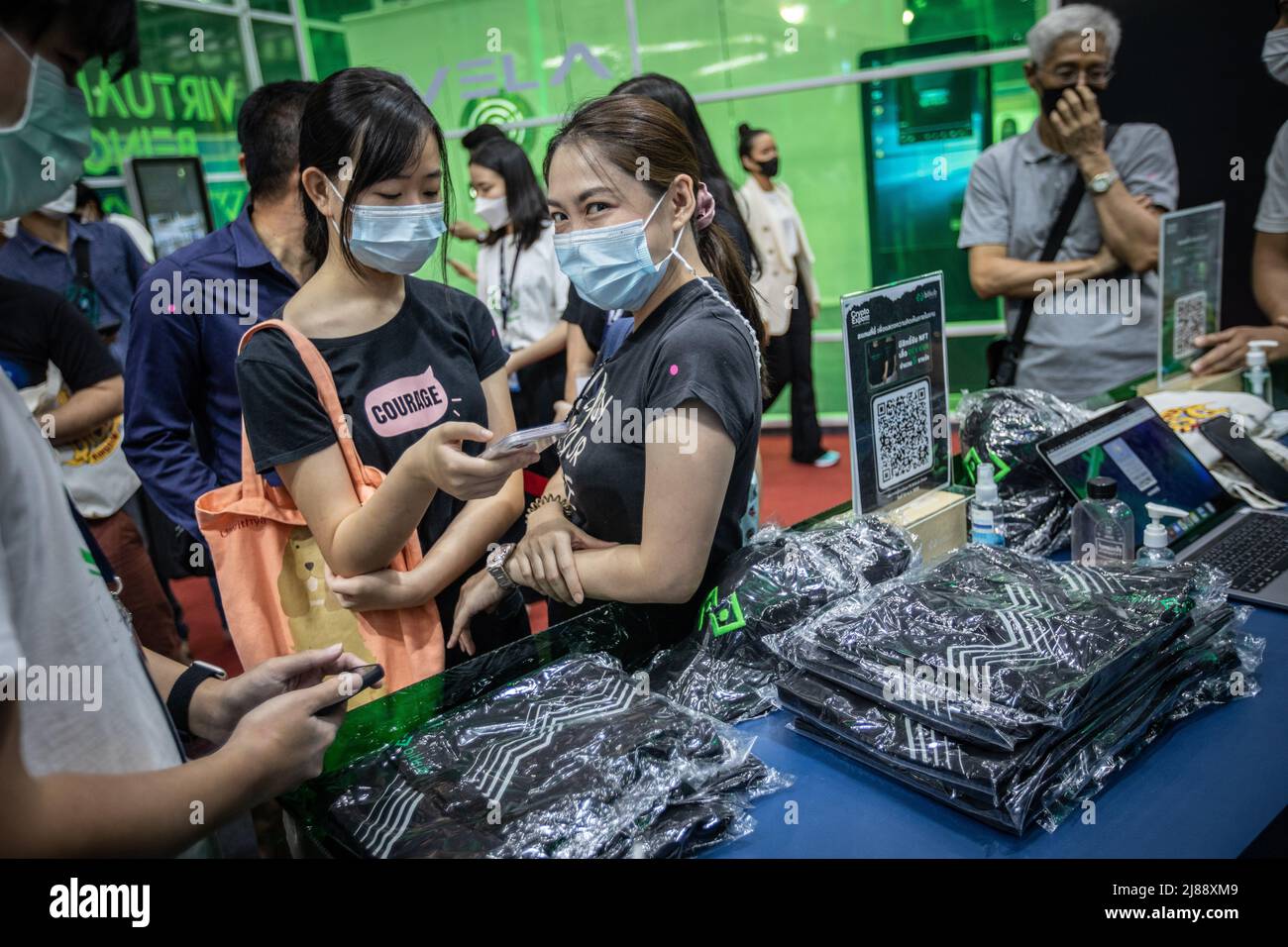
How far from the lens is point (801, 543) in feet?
4.91

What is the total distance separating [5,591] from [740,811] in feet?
2.57

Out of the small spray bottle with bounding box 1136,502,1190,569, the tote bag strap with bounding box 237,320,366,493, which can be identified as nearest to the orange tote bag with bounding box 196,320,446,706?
the tote bag strap with bounding box 237,320,366,493

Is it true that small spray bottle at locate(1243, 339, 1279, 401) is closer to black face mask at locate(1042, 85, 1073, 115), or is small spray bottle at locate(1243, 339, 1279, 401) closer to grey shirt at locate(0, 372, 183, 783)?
black face mask at locate(1042, 85, 1073, 115)

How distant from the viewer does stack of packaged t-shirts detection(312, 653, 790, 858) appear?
98cm

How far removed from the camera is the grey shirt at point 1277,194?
2.72m

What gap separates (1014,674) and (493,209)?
3367mm

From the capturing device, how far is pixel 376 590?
153cm

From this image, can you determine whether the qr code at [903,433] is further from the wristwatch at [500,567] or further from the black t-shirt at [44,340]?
the black t-shirt at [44,340]

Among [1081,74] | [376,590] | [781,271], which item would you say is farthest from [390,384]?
[781,271]

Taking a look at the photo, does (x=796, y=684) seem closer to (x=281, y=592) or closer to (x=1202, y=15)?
(x=281, y=592)

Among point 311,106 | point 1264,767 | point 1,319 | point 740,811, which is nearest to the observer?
point 740,811

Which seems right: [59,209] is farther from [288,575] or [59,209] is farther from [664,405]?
[664,405]
